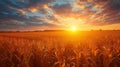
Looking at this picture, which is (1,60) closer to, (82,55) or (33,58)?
(33,58)

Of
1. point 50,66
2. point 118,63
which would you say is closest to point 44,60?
point 50,66

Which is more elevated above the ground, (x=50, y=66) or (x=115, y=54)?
(x=115, y=54)

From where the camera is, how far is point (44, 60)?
4.40m

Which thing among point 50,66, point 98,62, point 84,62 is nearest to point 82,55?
point 84,62

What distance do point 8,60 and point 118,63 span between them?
356cm

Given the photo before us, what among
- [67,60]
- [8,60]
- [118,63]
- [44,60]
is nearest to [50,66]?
[44,60]

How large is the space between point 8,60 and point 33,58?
2.67 ft

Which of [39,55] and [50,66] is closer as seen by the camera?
[50,66]

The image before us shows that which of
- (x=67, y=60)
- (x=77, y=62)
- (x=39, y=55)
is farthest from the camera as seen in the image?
(x=39, y=55)

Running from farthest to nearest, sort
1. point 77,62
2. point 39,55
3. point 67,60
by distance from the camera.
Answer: point 39,55 < point 67,60 < point 77,62

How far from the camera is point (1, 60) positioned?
14.4 feet

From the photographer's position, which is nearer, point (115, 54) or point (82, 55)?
point (82, 55)

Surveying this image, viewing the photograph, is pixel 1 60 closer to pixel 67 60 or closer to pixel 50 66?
pixel 50 66

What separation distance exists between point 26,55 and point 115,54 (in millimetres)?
2967
